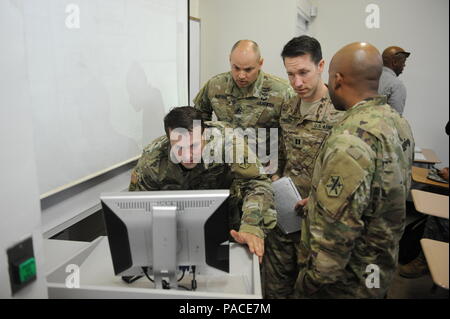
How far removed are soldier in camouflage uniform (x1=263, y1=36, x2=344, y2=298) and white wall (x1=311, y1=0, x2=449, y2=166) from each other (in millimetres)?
2401

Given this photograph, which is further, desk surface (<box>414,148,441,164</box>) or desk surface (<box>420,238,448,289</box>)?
desk surface (<box>414,148,441,164</box>)

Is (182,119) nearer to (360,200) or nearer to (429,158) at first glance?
(360,200)

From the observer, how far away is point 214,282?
119 centimetres

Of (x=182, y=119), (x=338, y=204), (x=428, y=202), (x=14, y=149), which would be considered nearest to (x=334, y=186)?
(x=338, y=204)

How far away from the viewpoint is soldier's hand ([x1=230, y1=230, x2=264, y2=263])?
128 centimetres

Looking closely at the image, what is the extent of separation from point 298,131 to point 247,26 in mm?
1866

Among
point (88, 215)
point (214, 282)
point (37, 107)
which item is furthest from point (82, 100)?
point (214, 282)

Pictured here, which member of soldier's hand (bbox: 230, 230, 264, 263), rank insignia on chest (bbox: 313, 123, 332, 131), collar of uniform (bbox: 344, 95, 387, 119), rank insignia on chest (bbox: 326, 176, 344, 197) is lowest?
soldier's hand (bbox: 230, 230, 264, 263)

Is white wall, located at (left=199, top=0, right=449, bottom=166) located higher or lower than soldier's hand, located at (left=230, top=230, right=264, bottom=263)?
higher

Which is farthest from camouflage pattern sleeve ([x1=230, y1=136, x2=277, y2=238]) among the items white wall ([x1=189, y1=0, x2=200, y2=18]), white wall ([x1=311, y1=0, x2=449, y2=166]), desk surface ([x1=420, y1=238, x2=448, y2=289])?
white wall ([x1=311, y1=0, x2=449, y2=166])

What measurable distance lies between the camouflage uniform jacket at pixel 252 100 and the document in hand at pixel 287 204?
57 centimetres

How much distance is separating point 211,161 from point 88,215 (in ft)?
2.30

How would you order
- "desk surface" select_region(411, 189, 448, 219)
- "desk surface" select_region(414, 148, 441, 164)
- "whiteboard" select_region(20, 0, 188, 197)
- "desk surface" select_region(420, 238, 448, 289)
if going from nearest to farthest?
"desk surface" select_region(420, 238, 448, 289)
"whiteboard" select_region(20, 0, 188, 197)
"desk surface" select_region(411, 189, 448, 219)
"desk surface" select_region(414, 148, 441, 164)

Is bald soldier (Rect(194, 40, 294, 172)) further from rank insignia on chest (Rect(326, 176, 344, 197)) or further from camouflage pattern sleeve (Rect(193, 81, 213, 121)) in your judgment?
rank insignia on chest (Rect(326, 176, 344, 197))
